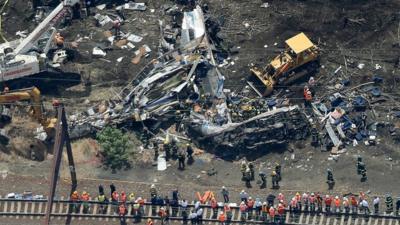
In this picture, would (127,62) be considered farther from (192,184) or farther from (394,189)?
(394,189)

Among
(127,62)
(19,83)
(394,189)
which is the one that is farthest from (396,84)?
(19,83)

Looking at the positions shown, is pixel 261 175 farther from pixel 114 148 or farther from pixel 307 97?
pixel 114 148

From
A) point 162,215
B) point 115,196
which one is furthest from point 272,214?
point 115,196

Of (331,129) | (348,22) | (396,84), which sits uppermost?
(348,22)

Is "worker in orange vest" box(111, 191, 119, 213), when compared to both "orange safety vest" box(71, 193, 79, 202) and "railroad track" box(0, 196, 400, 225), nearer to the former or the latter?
"railroad track" box(0, 196, 400, 225)

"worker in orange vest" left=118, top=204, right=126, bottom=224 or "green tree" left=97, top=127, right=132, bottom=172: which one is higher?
"green tree" left=97, top=127, right=132, bottom=172

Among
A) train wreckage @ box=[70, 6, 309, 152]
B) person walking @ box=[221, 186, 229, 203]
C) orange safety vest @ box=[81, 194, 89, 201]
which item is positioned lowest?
orange safety vest @ box=[81, 194, 89, 201]

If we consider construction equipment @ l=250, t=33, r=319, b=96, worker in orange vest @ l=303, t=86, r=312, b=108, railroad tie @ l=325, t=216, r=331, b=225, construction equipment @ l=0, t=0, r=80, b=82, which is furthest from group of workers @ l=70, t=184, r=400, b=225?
construction equipment @ l=0, t=0, r=80, b=82
